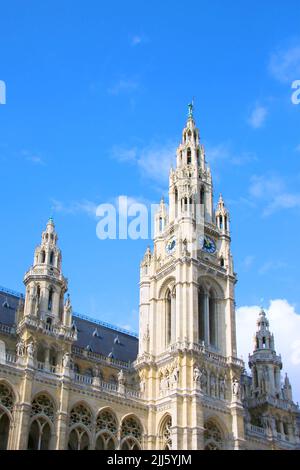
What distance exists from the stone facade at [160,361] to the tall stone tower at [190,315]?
116 millimetres

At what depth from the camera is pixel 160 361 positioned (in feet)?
219

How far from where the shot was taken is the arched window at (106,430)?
2307 inches

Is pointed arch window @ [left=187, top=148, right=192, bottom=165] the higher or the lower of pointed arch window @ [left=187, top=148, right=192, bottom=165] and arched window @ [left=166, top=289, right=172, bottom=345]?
the higher

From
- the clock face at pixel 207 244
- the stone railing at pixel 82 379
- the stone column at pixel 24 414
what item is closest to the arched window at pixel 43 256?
the stone railing at pixel 82 379

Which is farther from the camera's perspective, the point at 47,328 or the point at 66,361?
the point at 47,328

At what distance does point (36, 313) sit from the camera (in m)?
63.2

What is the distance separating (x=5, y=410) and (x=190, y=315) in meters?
20.3

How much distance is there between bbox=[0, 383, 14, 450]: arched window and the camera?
176ft

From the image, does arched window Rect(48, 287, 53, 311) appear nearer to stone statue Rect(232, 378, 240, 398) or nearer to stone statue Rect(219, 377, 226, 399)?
stone statue Rect(219, 377, 226, 399)

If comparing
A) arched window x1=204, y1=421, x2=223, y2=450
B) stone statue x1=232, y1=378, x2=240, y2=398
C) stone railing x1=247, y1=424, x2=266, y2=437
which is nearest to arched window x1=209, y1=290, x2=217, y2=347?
stone statue x1=232, y1=378, x2=240, y2=398

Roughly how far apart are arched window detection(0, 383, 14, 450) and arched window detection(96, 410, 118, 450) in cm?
777

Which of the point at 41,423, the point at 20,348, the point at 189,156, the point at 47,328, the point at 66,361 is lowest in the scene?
the point at 41,423

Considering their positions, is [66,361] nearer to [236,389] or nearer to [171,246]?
[236,389]

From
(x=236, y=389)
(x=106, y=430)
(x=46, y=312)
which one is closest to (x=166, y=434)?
(x=106, y=430)
